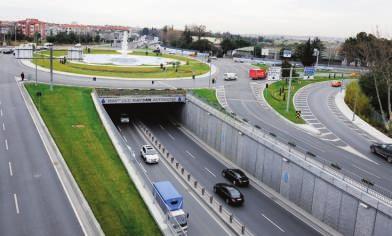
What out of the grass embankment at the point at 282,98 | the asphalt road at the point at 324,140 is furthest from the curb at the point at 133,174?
the grass embankment at the point at 282,98

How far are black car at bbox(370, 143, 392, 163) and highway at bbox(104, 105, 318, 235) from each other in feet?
45.2

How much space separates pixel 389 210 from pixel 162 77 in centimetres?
6135

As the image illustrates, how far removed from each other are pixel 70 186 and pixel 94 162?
20.9 ft

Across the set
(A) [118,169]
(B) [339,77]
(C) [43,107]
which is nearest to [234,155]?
(A) [118,169]

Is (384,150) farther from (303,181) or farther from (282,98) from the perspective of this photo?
(282,98)

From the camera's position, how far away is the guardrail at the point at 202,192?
95.6 feet

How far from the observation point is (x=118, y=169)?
3434cm

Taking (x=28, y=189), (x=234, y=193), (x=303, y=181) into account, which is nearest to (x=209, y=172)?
(x=234, y=193)

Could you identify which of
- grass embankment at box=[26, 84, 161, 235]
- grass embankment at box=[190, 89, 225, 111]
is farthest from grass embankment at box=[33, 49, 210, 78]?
grass embankment at box=[26, 84, 161, 235]

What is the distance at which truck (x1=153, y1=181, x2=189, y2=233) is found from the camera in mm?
27344

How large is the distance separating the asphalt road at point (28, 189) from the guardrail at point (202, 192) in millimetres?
11936

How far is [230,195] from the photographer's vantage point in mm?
34156

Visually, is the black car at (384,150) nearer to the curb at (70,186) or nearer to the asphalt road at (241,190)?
the asphalt road at (241,190)

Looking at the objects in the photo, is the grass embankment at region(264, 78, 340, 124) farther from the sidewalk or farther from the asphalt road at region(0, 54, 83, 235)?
the asphalt road at region(0, 54, 83, 235)
